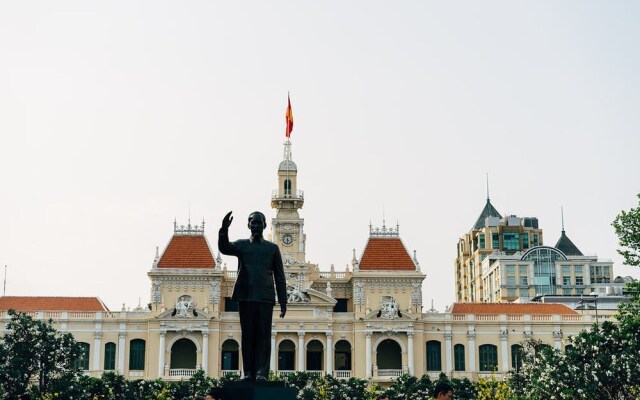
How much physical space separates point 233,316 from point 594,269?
58.7m

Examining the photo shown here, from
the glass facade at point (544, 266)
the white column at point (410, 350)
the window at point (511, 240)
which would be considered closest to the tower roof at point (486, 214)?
the window at point (511, 240)

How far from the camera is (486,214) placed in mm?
144875

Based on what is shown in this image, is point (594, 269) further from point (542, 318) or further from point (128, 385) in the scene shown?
point (128, 385)

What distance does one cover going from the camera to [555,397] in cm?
4372

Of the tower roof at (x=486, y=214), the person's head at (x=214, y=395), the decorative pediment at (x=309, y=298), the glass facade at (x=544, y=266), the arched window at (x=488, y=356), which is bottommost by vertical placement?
the person's head at (x=214, y=395)

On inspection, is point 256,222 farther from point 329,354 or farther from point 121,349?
point 121,349

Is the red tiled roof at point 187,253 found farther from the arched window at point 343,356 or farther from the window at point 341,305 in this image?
the arched window at point 343,356

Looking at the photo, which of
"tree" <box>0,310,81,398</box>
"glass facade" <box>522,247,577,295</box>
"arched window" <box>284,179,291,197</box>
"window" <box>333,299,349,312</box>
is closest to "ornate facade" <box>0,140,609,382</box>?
"window" <box>333,299,349,312</box>

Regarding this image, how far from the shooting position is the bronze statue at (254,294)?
16.2m

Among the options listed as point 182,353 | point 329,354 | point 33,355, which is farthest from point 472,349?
point 33,355

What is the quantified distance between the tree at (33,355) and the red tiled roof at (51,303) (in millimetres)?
24139

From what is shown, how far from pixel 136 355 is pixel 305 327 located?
44.0 feet

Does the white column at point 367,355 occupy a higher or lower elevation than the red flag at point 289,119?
lower

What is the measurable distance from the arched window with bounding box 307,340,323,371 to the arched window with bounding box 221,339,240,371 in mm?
5668
